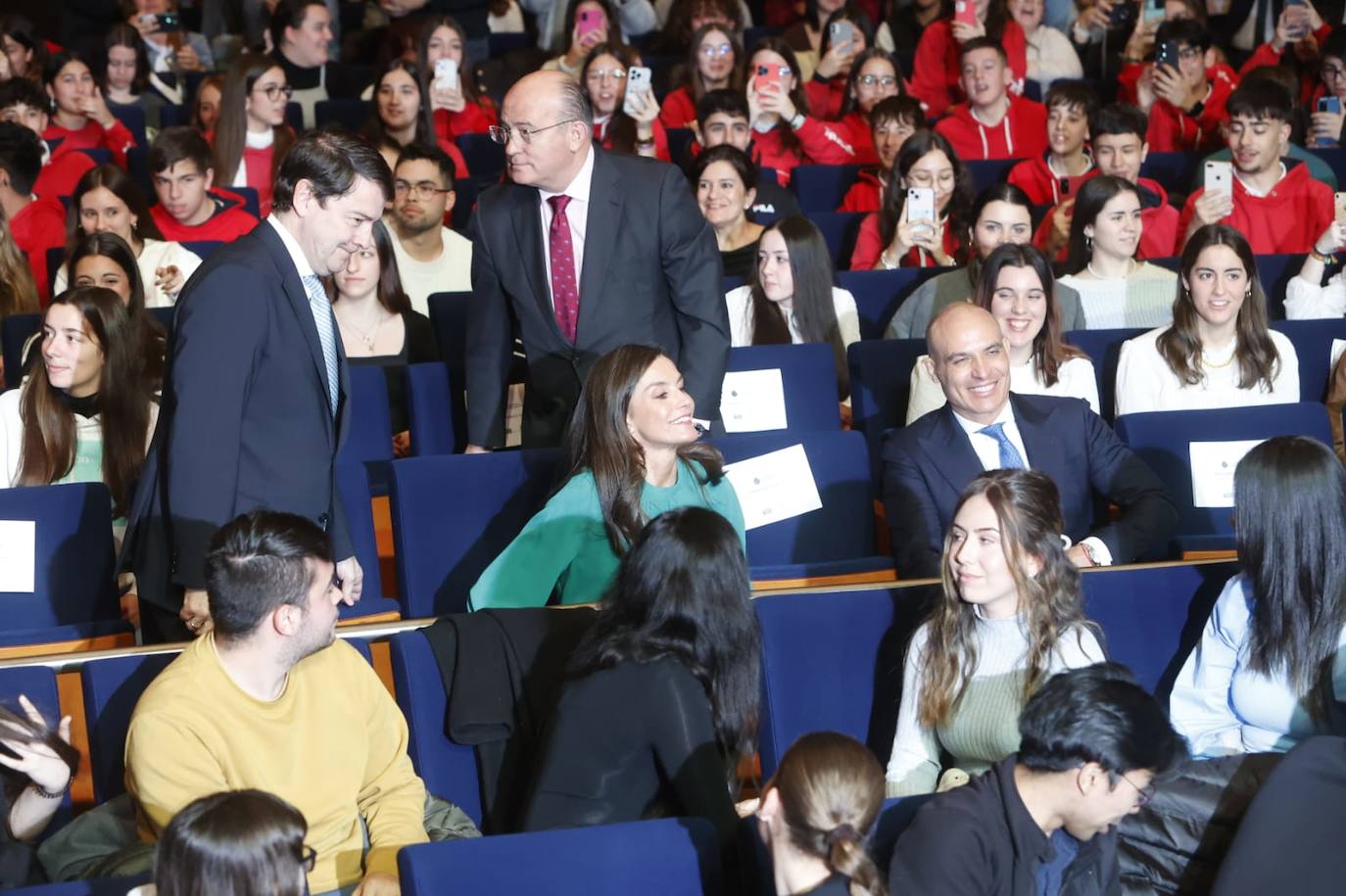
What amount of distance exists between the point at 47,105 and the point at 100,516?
358 cm

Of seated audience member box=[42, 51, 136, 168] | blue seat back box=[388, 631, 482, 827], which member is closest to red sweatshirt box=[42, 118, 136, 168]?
seated audience member box=[42, 51, 136, 168]

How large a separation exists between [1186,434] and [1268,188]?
7.62 ft

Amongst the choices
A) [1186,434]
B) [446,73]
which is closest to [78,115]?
[446,73]

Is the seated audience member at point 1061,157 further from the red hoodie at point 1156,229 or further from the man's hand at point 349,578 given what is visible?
the man's hand at point 349,578

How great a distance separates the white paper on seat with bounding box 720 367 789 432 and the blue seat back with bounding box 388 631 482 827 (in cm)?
175

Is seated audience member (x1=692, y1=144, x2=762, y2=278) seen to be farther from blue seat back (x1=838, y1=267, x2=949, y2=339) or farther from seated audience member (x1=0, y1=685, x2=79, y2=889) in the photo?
seated audience member (x1=0, y1=685, x2=79, y2=889)

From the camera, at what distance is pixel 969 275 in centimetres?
506

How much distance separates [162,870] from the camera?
6.63 feet

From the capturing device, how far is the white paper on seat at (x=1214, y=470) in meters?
4.08

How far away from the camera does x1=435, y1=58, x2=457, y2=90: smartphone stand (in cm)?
693

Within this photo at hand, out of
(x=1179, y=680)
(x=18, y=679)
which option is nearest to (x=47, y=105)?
(x=18, y=679)

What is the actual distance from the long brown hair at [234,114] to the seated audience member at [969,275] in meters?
2.66

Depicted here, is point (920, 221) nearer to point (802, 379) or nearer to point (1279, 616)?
point (802, 379)

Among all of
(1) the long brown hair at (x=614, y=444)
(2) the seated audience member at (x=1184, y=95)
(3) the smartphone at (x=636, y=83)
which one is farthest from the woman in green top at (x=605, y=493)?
(2) the seated audience member at (x=1184, y=95)
